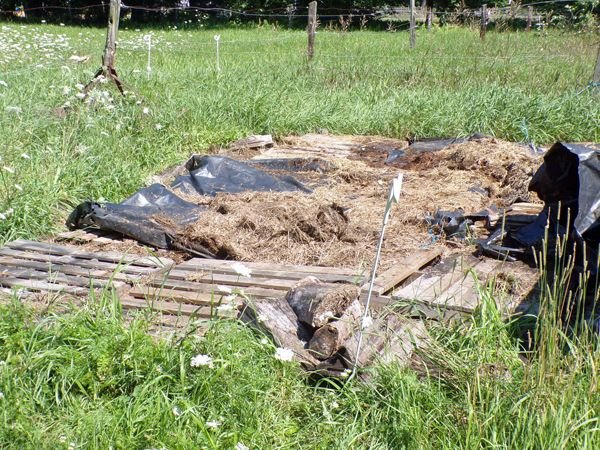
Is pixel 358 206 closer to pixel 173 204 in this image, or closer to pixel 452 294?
pixel 173 204

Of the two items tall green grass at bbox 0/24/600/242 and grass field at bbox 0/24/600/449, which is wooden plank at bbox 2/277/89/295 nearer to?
grass field at bbox 0/24/600/449

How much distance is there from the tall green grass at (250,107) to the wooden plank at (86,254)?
0.94 ft

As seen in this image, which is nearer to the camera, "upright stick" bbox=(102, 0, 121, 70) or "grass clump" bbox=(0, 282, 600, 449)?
"grass clump" bbox=(0, 282, 600, 449)

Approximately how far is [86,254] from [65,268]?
0.31 metres

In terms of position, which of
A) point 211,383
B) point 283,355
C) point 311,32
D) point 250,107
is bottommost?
point 211,383

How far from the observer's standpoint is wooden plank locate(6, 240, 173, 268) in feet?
16.3

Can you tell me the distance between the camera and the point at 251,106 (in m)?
8.99

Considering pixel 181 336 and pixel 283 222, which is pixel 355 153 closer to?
pixel 283 222

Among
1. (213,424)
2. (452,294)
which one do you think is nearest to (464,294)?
(452,294)

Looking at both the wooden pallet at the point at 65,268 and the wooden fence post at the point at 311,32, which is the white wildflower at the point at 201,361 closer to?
the wooden pallet at the point at 65,268

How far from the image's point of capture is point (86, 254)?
5.12 metres

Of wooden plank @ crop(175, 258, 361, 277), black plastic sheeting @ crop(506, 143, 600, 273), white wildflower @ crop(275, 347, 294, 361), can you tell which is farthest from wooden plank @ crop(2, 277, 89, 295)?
black plastic sheeting @ crop(506, 143, 600, 273)

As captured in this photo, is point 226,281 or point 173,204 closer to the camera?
point 226,281

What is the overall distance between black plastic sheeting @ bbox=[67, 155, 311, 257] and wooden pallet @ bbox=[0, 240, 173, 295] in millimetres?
347
